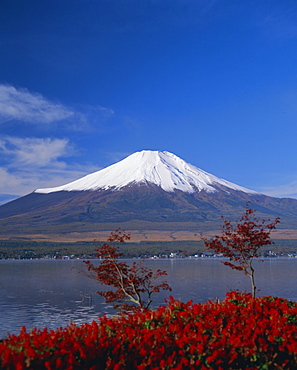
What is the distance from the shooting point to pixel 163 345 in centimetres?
604

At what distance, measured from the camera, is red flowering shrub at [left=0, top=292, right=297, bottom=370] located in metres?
5.47

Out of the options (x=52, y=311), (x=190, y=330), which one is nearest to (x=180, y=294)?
(x=52, y=311)

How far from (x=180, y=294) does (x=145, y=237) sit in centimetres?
13026

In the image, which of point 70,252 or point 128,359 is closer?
point 128,359

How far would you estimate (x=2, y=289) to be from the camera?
157 ft

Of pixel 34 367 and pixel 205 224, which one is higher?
pixel 205 224

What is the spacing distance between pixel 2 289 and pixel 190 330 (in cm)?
4537

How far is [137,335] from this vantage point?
249 inches

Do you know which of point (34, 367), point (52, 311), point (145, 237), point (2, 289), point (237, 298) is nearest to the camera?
point (34, 367)

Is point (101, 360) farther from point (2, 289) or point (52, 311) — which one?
point (2, 289)

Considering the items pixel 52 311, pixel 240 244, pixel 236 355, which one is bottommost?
pixel 52 311

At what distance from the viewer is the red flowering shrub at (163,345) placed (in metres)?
5.47

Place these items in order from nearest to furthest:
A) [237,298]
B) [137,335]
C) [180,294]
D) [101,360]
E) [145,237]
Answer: [101,360], [137,335], [237,298], [180,294], [145,237]

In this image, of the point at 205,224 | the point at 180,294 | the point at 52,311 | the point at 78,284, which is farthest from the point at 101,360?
the point at 205,224
